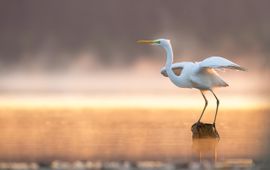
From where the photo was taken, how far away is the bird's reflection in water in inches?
528

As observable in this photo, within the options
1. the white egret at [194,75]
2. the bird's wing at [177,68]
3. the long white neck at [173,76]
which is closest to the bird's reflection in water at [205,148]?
the white egret at [194,75]

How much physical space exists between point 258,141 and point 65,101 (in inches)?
467

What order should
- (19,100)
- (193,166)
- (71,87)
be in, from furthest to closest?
(71,87) → (19,100) → (193,166)

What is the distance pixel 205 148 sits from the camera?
14.5m

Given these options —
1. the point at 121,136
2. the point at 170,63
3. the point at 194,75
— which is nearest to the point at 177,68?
the point at 170,63

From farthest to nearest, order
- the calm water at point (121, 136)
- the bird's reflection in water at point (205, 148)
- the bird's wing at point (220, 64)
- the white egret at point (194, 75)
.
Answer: the white egret at point (194, 75) < the bird's wing at point (220, 64) < the calm water at point (121, 136) < the bird's reflection in water at point (205, 148)

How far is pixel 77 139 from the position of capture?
15.4 m

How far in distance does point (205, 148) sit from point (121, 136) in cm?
169

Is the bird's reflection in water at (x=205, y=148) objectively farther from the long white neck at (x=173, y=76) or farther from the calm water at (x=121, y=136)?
the long white neck at (x=173, y=76)

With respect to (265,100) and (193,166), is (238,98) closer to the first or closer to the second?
(265,100)

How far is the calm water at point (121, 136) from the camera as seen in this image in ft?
44.7

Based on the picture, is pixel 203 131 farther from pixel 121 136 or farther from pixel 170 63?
pixel 170 63

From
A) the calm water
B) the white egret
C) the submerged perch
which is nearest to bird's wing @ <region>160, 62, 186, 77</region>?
the white egret

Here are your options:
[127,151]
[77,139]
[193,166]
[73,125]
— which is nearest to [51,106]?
[73,125]
